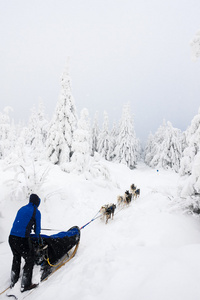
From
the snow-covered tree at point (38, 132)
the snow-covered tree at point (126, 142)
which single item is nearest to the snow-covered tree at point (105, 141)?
the snow-covered tree at point (126, 142)

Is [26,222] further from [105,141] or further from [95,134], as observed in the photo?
[95,134]

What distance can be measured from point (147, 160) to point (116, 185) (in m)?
34.3

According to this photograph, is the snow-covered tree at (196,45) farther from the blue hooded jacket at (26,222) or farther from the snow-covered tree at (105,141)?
the snow-covered tree at (105,141)

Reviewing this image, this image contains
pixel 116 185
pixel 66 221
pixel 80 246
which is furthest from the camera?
pixel 116 185

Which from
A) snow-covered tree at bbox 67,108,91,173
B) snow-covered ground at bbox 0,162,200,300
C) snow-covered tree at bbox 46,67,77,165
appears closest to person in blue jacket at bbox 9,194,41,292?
snow-covered ground at bbox 0,162,200,300

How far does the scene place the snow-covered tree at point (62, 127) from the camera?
17.9 metres

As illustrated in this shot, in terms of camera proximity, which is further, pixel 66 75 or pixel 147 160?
pixel 147 160

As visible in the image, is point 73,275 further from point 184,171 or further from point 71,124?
point 71,124

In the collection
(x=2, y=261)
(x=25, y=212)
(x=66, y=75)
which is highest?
(x=66, y=75)

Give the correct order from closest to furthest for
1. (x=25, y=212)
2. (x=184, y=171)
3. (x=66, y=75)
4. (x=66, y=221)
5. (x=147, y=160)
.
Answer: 1. (x=25, y=212)
2. (x=184, y=171)
3. (x=66, y=221)
4. (x=66, y=75)
5. (x=147, y=160)

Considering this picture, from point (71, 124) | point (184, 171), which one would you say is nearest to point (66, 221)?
point (184, 171)

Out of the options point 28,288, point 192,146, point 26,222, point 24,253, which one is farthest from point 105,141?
point 28,288

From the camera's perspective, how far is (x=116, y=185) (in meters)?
16.1

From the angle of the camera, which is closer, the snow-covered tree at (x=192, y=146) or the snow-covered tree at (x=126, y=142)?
the snow-covered tree at (x=192, y=146)
